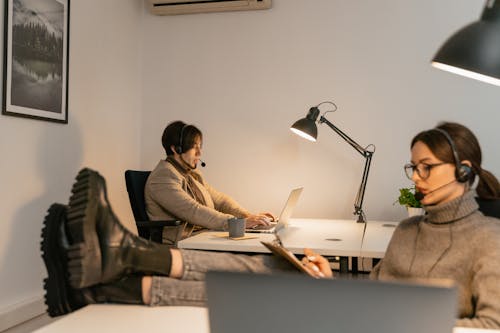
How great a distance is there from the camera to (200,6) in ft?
12.3

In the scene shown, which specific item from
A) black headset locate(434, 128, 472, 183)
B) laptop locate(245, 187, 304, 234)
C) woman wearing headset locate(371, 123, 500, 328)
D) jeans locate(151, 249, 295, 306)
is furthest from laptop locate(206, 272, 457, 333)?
laptop locate(245, 187, 304, 234)

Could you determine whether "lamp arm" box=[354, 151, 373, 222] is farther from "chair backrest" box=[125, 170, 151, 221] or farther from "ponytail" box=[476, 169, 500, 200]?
"ponytail" box=[476, 169, 500, 200]

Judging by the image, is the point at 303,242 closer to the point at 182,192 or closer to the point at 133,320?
the point at 182,192

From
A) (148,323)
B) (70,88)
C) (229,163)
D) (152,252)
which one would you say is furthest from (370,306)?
(229,163)

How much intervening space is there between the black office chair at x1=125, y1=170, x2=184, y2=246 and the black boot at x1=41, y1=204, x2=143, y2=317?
1.25 m

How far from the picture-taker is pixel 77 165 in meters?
3.24

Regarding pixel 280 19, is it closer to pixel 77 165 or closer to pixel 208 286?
pixel 77 165

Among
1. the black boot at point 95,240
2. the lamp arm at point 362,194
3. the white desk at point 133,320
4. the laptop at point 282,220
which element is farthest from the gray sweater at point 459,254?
the lamp arm at point 362,194

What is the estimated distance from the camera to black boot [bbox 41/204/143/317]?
1.14 metres

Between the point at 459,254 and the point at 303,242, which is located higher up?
the point at 459,254

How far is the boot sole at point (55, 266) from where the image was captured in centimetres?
114

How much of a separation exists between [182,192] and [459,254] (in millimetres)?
1725

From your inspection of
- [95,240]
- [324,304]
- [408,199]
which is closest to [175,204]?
[408,199]

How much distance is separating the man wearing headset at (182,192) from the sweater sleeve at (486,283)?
1401 millimetres
